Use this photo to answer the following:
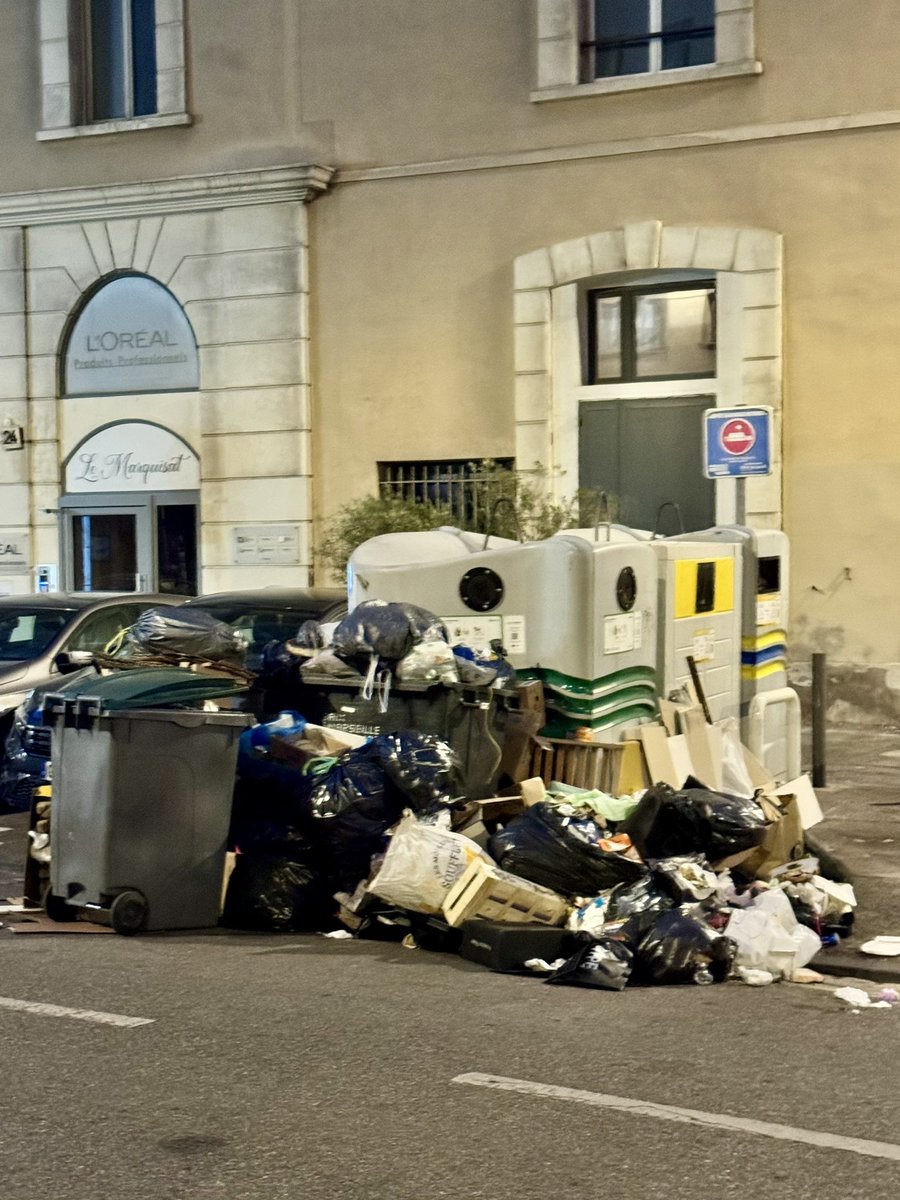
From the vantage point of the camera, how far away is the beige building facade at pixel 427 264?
50.8 feet

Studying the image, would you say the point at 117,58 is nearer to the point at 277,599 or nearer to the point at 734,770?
the point at 277,599

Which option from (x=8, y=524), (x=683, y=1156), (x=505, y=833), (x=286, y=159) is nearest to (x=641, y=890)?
(x=505, y=833)

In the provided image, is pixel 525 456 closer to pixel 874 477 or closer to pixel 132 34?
pixel 874 477

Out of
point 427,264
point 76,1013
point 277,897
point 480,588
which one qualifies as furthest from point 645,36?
point 76,1013

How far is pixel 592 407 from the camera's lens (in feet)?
54.7

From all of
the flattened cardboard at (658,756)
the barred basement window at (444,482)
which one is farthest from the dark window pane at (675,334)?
the flattened cardboard at (658,756)

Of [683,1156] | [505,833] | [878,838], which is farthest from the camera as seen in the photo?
[878,838]

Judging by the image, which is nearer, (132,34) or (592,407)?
(592,407)

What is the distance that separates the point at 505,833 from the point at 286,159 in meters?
11.3

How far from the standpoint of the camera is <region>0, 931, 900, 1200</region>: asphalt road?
4605 millimetres

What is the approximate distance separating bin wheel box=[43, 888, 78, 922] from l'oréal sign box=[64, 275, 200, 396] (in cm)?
1081

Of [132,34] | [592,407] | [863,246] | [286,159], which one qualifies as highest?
[132,34]

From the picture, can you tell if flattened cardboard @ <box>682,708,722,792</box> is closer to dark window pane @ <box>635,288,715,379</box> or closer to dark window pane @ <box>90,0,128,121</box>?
dark window pane @ <box>635,288,715,379</box>

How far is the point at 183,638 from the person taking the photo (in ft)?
30.2
